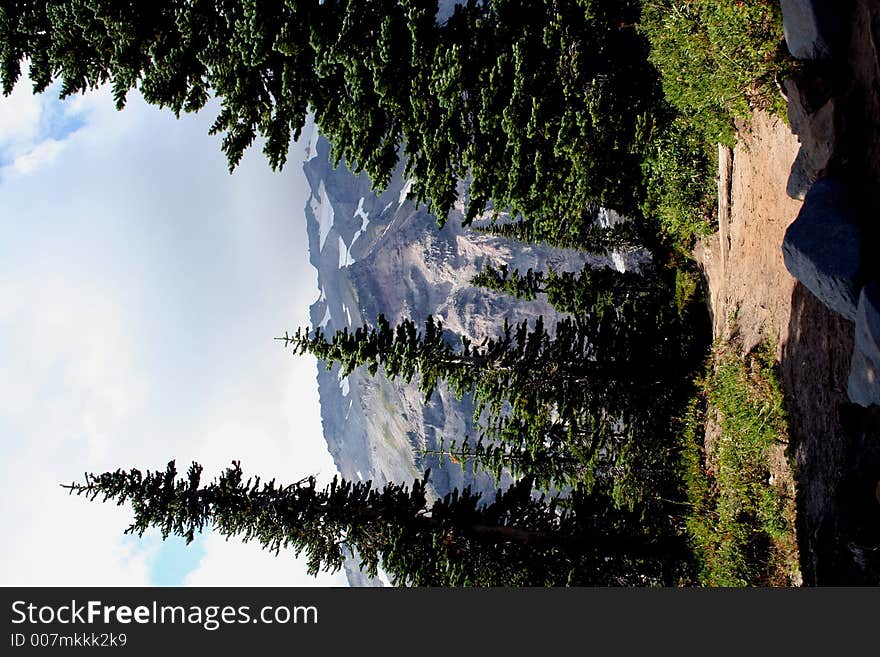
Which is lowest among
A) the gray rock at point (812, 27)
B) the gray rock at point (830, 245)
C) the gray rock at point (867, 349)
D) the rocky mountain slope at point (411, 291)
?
the gray rock at point (867, 349)

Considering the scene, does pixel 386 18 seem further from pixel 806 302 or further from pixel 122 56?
pixel 806 302

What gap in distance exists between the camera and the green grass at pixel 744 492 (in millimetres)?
14000

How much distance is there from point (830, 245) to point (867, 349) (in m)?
1.68

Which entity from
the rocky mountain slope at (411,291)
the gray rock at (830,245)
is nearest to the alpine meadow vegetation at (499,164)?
the gray rock at (830,245)

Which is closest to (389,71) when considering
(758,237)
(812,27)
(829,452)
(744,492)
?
(812,27)

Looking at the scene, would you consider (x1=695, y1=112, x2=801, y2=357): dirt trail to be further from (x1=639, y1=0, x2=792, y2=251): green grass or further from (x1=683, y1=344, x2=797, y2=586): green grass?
(x1=683, y1=344, x2=797, y2=586): green grass

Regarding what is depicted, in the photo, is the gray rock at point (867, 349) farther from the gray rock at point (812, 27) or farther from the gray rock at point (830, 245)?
the gray rock at point (812, 27)

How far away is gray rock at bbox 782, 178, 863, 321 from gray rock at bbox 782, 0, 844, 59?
7.05ft

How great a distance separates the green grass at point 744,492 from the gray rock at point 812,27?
320 inches

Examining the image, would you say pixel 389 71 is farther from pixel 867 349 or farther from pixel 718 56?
pixel 867 349

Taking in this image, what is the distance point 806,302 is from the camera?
42.5 ft

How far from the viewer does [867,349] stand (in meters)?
8.16

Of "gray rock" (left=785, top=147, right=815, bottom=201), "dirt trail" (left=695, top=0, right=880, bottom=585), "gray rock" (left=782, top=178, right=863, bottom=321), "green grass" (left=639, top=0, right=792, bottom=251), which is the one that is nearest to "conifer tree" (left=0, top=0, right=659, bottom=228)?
"green grass" (left=639, top=0, right=792, bottom=251)

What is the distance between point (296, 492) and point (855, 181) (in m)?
14.6
